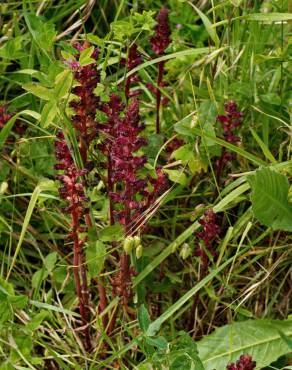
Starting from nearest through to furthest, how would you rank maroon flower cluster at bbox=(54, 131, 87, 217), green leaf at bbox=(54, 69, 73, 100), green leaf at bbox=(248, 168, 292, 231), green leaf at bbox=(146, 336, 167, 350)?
green leaf at bbox=(146, 336, 167, 350) < green leaf at bbox=(54, 69, 73, 100) < maroon flower cluster at bbox=(54, 131, 87, 217) < green leaf at bbox=(248, 168, 292, 231)

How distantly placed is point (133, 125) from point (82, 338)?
0.93 metres

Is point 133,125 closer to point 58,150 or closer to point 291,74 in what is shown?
point 58,150

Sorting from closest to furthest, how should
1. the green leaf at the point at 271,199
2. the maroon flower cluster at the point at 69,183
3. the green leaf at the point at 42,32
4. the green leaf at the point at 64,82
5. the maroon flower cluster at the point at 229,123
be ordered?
1. the green leaf at the point at 64,82
2. the maroon flower cluster at the point at 69,183
3. the green leaf at the point at 271,199
4. the green leaf at the point at 42,32
5. the maroon flower cluster at the point at 229,123

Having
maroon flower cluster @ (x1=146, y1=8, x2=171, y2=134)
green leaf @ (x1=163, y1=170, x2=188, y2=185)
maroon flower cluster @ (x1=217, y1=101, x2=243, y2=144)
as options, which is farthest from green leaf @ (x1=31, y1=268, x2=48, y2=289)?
maroon flower cluster @ (x1=217, y1=101, x2=243, y2=144)

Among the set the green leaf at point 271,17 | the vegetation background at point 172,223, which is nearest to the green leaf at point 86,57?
the vegetation background at point 172,223

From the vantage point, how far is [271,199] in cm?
263

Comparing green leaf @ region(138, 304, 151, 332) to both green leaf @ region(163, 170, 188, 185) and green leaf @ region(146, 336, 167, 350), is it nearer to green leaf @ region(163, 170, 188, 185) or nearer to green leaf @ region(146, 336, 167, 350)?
green leaf @ region(146, 336, 167, 350)

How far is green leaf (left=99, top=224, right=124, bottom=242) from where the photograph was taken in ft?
8.22

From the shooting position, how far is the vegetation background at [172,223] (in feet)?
8.29

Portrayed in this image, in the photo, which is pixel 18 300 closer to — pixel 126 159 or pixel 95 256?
pixel 95 256

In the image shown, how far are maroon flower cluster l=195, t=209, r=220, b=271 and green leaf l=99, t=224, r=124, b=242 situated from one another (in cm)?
29

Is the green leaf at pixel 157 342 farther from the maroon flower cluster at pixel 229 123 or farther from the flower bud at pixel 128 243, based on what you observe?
the maroon flower cluster at pixel 229 123

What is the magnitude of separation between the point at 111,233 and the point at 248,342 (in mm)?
633

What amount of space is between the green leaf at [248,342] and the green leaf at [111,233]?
1.68 feet
